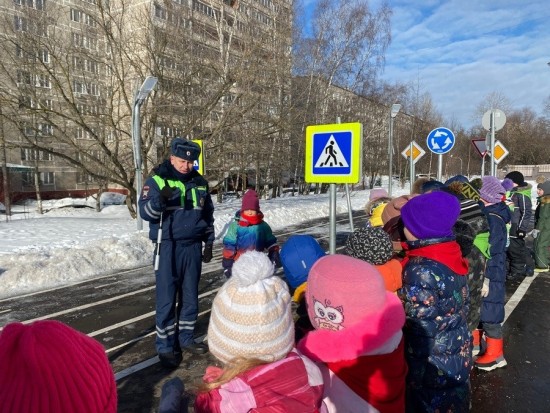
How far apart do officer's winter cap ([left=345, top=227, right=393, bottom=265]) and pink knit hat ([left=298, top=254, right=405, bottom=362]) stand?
2.04 feet

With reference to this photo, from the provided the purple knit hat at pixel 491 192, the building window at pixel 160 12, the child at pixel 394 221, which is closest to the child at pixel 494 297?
the purple knit hat at pixel 491 192

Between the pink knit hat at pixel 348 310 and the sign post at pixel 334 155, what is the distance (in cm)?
Answer: 253

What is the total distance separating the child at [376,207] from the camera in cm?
460

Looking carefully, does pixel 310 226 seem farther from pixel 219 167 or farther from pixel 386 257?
pixel 386 257

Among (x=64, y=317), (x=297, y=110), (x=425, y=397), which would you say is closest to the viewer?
(x=425, y=397)

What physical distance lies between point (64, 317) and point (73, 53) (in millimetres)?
12013

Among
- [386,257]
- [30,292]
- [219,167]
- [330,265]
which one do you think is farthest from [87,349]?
[219,167]

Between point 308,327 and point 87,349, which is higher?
point 87,349

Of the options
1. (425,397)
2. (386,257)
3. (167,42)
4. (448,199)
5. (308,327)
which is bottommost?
(425,397)

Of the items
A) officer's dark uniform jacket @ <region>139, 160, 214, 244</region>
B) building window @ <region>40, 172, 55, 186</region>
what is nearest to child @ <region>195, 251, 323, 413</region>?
officer's dark uniform jacket @ <region>139, 160, 214, 244</region>

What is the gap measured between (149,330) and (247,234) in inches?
69.5

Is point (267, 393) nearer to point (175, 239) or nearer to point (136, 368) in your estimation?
point (175, 239)

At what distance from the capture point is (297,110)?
71.3 ft

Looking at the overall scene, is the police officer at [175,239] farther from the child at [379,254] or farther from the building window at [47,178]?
the building window at [47,178]
